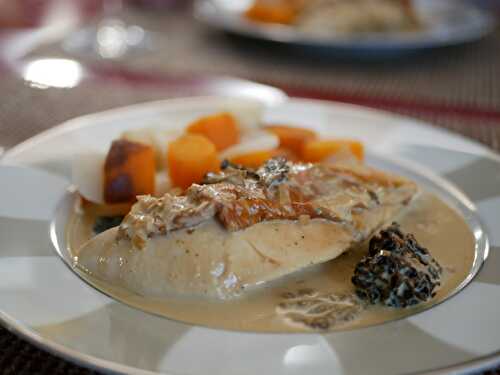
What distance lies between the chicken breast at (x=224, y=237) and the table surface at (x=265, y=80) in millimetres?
1117

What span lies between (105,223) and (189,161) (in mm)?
337

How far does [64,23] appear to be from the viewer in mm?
4195

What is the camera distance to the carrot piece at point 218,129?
2.31 metres

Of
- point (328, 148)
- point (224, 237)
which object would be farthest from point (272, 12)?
point (224, 237)

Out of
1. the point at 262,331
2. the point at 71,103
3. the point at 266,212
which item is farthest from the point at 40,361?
the point at 71,103

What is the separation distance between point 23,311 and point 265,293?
587mm

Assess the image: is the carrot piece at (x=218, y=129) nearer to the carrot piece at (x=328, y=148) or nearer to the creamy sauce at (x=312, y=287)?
the carrot piece at (x=328, y=148)

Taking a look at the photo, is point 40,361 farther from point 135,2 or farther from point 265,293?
point 135,2

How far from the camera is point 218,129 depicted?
7.65 feet

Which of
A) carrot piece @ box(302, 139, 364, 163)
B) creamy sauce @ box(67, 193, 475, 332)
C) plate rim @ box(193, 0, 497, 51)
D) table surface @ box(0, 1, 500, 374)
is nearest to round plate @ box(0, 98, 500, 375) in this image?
creamy sauce @ box(67, 193, 475, 332)

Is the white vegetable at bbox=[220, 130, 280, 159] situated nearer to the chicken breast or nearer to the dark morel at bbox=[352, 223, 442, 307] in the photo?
the chicken breast

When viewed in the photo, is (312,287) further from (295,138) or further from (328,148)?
(295,138)

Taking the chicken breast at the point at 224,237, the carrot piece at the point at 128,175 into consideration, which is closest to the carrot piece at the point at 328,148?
the chicken breast at the point at 224,237

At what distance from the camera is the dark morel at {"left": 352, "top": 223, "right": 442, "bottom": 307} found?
5.12 ft
